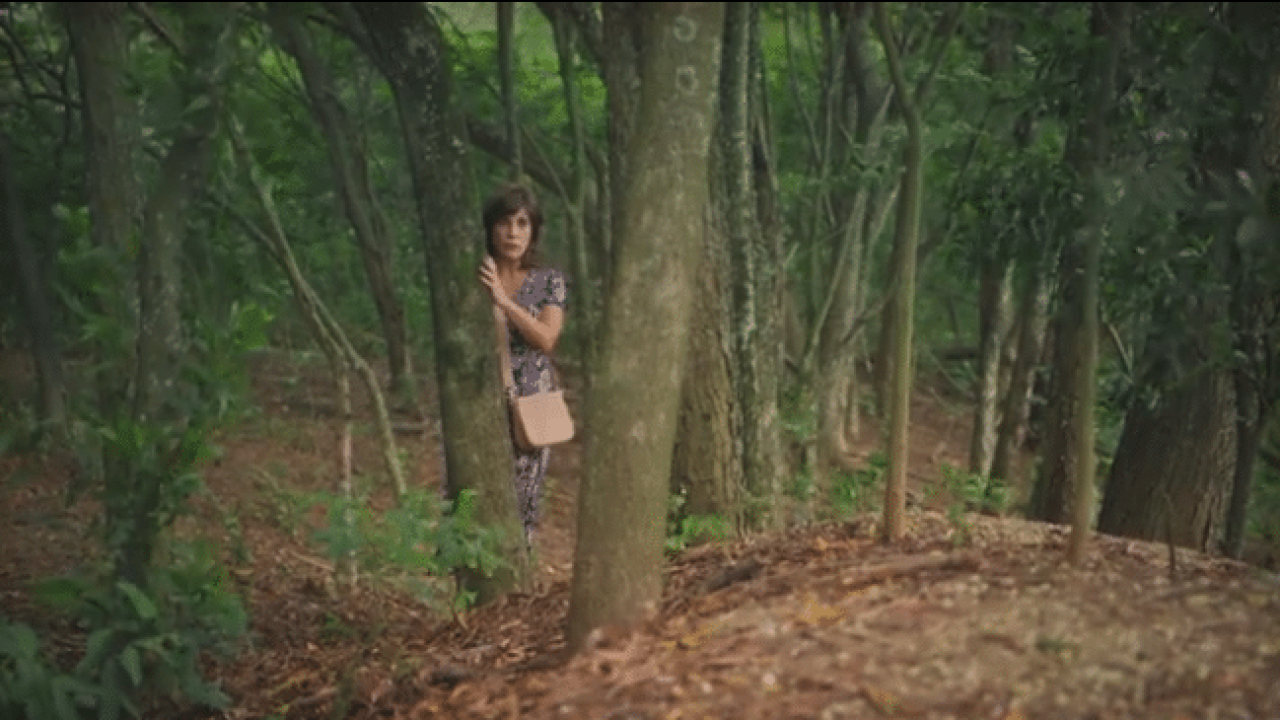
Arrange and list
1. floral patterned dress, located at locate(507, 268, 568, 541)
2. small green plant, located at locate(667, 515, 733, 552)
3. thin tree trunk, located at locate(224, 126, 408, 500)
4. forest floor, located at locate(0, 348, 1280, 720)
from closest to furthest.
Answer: forest floor, located at locate(0, 348, 1280, 720), small green plant, located at locate(667, 515, 733, 552), floral patterned dress, located at locate(507, 268, 568, 541), thin tree trunk, located at locate(224, 126, 408, 500)

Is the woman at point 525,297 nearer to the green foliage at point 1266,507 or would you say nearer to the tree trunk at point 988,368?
the green foliage at point 1266,507

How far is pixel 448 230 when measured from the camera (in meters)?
5.21

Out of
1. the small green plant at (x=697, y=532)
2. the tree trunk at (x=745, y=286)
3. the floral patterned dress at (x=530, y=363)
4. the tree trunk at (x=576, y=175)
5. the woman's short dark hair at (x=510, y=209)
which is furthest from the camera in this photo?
the tree trunk at (x=576, y=175)

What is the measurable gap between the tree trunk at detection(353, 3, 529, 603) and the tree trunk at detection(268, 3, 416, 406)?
3036 millimetres

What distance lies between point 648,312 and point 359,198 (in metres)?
7.56

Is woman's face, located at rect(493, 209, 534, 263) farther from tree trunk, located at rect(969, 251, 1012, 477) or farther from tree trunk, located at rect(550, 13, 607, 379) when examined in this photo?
tree trunk, located at rect(969, 251, 1012, 477)

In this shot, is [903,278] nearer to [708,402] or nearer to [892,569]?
[892,569]

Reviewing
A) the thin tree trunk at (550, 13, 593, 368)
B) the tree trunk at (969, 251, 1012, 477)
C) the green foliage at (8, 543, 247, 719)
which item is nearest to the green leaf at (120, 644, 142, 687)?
the green foliage at (8, 543, 247, 719)

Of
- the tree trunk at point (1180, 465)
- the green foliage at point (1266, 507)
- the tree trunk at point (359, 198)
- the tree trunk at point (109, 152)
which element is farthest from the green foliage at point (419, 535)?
the green foliage at point (1266, 507)

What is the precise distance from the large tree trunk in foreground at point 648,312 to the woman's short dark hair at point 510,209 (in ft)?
6.33

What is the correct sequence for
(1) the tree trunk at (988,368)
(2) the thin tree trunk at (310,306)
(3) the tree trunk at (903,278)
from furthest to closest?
(1) the tree trunk at (988,368)
(2) the thin tree trunk at (310,306)
(3) the tree trunk at (903,278)

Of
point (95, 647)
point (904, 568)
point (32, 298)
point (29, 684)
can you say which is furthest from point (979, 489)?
point (32, 298)

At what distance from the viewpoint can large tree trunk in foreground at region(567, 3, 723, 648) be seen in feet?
12.9

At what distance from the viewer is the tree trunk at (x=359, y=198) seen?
29.7 feet
